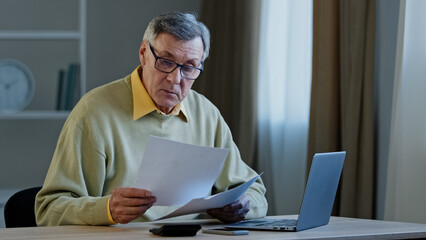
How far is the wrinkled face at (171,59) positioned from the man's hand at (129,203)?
446mm

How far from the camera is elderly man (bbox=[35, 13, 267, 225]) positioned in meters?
1.89

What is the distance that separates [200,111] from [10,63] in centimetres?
218

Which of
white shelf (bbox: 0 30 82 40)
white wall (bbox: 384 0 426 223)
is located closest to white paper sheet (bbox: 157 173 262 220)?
white wall (bbox: 384 0 426 223)

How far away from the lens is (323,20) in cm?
311

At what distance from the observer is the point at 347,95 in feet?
9.73

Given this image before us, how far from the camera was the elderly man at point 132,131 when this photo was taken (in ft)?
6.20

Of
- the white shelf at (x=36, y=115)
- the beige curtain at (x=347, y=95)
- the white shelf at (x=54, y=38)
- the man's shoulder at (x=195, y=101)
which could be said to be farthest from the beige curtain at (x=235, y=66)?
the man's shoulder at (x=195, y=101)

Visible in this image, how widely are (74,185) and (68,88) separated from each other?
7.45ft

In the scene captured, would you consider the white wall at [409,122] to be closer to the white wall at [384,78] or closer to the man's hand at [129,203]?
the white wall at [384,78]

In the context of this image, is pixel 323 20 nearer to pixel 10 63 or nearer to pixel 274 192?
pixel 274 192

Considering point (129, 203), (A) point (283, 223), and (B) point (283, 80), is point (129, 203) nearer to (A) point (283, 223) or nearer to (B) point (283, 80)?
(A) point (283, 223)

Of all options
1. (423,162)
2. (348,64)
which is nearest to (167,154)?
(423,162)

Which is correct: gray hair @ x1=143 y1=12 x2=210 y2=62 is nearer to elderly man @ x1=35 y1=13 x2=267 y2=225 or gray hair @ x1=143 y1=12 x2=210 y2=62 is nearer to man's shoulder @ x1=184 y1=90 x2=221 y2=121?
elderly man @ x1=35 y1=13 x2=267 y2=225

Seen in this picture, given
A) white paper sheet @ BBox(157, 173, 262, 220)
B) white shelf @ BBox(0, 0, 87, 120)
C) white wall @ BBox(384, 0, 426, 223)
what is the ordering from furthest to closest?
1. white shelf @ BBox(0, 0, 87, 120)
2. white wall @ BBox(384, 0, 426, 223)
3. white paper sheet @ BBox(157, 173, 262, 220)
